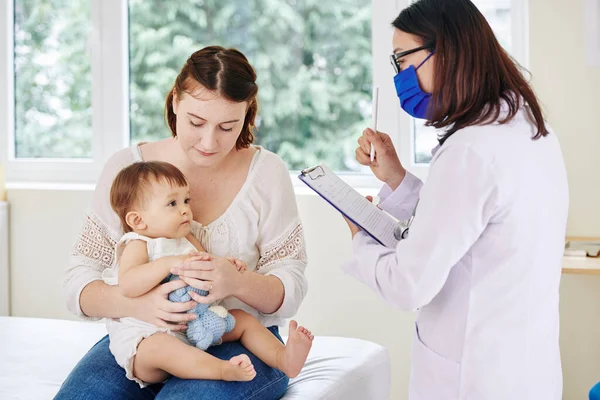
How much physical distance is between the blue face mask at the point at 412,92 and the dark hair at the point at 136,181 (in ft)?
1.91

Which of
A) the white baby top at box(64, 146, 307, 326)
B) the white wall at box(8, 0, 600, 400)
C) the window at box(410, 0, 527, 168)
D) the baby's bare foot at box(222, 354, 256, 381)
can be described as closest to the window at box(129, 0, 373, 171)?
the white wall at box(8, 0, 600, 400)

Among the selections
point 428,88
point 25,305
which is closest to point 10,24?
point 25,305

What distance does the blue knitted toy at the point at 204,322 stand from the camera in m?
1.77

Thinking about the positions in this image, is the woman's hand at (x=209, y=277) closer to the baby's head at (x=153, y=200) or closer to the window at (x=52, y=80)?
the baby's head at (x=153, y=200)

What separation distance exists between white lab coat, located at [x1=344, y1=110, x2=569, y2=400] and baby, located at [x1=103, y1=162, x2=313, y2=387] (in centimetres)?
35

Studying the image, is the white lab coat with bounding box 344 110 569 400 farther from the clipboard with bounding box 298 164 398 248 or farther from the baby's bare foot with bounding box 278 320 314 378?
the baby's bare foot with bounding box 278 320 314 378

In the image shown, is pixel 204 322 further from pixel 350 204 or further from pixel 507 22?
pixel 507 22

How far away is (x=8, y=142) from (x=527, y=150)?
2.84 meters

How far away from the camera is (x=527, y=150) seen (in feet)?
4.82

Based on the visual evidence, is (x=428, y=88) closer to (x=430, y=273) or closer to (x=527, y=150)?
(x=527, y=150)

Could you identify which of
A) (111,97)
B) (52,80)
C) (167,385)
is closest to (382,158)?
(167,385)

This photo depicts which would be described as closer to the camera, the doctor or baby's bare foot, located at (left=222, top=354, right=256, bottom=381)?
the doctor

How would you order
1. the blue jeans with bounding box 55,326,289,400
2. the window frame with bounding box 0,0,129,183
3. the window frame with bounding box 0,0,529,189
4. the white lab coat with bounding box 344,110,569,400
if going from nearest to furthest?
the white lab coat with bounding box 344,110,569,400
the blue jeans with bounding box 55,326,289,400
the window frame with bounding box 0,0,529,189
the window frame with bounding box 0,0,129,183

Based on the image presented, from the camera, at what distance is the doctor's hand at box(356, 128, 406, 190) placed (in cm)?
193
